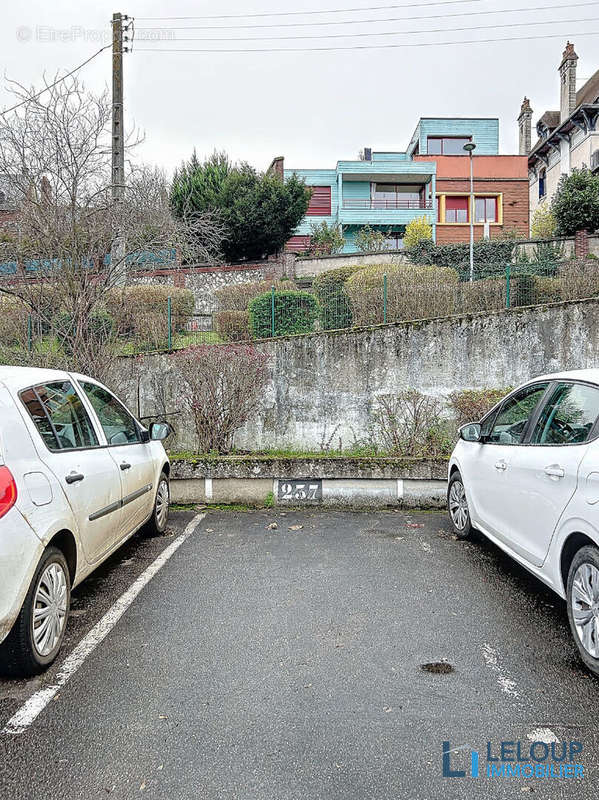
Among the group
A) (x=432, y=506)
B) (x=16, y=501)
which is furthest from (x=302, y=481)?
(x=16, y=501)

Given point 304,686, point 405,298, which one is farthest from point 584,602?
point 405,298

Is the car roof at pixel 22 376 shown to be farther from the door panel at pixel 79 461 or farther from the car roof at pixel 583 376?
the car roof at pixel 583 376

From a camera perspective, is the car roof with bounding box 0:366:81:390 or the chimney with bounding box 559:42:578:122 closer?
the car roof with bounding box 0:366:81:390

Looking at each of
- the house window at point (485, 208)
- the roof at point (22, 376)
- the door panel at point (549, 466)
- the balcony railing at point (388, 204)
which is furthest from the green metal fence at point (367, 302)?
the house window at point (485, 208)

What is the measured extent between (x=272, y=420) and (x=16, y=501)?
823cm

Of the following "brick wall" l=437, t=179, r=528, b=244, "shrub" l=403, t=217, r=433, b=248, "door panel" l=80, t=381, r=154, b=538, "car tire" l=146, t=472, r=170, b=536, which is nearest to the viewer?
"door panel" l=80, t=381, r=154, b=538

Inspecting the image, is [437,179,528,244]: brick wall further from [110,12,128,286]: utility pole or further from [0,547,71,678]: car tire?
[0,547,71,678]: car tire

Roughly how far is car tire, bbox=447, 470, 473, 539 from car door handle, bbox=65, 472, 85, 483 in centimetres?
372

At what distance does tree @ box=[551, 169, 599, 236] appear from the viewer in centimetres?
2241

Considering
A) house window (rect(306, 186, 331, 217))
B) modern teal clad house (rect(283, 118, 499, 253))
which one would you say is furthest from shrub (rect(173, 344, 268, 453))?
house window (rect(306, 186, 331, 217))

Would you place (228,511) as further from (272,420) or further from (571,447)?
(571,447)

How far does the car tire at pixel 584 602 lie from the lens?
3469 millimetres

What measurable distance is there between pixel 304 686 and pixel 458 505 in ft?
11.8

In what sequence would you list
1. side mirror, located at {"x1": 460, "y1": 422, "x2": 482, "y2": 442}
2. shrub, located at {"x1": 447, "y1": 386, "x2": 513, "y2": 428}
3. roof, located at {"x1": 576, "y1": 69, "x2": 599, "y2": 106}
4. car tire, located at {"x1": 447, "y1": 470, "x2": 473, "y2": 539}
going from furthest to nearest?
roof, located at {"x1": 576, "y1": 69, "x2": 599, "y2": 106} → shrub, located at {"x1": 447, "y1": 386, "x2": 513, "y2": 428} → car tire, located at {"x1": 447, "y1": 470, "x2": 473, "y2": 539} → side mirror, located at {"x1": 460, "y1": 422, "x2": 482, "y2": 442}
